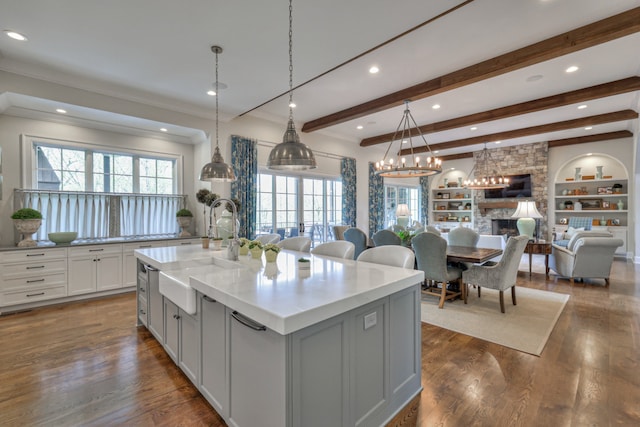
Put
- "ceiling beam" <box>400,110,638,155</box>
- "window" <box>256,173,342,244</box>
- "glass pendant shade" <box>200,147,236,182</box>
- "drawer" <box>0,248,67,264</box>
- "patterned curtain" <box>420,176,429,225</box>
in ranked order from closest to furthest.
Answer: "glass pendant shade" <box>200,147,236,182</box> → "drawer" <box>0,248,67,264</box> → "ceiling beam" <box>400,110,638,155</box> → "window" <box>256,173,342,244</box> → "patterned curtain" <box>420,176,429,225</box>

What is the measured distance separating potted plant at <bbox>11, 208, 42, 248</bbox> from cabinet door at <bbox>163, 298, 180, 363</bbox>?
3.05 meters

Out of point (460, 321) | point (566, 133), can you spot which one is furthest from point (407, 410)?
point (566, 133)

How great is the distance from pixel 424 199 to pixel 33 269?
10.7 m

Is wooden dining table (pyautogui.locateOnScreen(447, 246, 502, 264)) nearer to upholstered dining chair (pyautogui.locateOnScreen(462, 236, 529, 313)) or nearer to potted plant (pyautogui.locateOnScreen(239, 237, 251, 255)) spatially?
upholstered dining chair (pyautogui.locateOnScreen(462, 236, 529, 313))

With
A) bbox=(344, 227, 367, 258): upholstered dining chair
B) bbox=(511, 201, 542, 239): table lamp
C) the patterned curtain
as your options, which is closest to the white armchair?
bbox=(511, 201, 542, 239): table lamp

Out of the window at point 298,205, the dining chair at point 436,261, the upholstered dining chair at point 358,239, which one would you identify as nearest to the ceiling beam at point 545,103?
the window at point 298,205

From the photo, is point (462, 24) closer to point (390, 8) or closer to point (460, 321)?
point (390, 8)

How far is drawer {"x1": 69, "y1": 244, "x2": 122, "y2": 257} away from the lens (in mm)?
4348

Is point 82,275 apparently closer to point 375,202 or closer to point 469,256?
point 469,256

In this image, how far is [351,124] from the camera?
263 inches

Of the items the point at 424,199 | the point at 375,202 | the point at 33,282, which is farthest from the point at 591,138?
the point at 33,282

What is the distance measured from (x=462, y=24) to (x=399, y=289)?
2.77m

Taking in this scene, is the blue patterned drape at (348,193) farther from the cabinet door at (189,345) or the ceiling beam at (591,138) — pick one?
the ceiling beam at (591,138)

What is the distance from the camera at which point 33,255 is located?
4.05 meters
